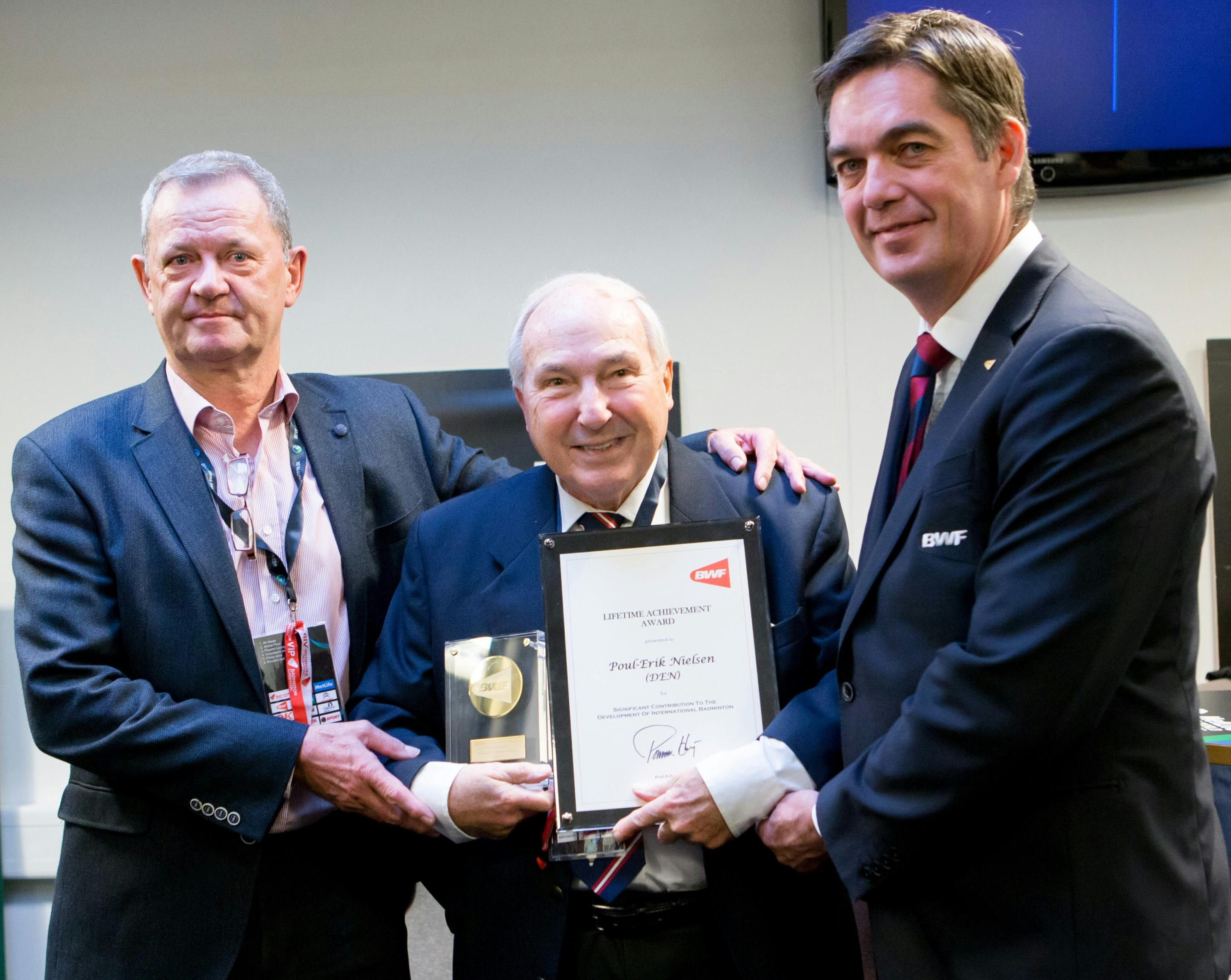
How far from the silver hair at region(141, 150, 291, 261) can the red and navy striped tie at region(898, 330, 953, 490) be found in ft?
4.34

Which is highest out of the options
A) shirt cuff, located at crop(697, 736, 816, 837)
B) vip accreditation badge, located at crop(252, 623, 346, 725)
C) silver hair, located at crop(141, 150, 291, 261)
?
silver hair, located at crop(141, 150, 291, 261)

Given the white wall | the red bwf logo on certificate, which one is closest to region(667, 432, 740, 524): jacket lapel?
the red bwf logo on certificate

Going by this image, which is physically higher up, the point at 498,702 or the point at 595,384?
the point at 595,384

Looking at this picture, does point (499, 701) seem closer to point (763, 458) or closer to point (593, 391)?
point (593, 391)

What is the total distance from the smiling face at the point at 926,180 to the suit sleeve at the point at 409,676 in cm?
102

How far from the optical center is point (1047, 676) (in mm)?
1278

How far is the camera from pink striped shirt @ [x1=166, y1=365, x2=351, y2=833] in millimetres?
2059

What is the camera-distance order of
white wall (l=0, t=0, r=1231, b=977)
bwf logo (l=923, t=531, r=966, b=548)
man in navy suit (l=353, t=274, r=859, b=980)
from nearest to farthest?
bwf logo (l=923, t=531, r=966, b=548)
man in navy suit (l=353, t=274, r=859, b=980)
white wall (l=0, t=0, r=1231, b=977)

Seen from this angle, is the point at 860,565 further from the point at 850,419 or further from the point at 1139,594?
the point at 850,419

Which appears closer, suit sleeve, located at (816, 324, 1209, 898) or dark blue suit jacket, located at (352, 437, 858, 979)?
suit sleeve, located at (816, 324, 1209, 898)

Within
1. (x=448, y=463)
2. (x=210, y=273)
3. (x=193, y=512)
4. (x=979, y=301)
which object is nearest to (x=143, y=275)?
A: (x=210, y=273)

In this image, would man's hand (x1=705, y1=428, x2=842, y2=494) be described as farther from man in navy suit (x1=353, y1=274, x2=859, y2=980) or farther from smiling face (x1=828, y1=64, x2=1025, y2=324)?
smiling face (x1=828, y1=64, x2=1025, y2=324)

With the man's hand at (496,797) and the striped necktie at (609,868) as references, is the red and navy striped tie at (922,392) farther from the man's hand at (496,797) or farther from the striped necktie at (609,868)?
the man's hand at (496,797)
